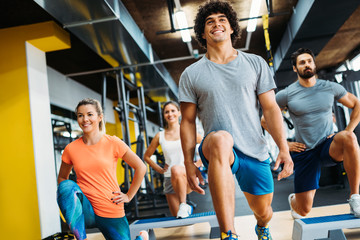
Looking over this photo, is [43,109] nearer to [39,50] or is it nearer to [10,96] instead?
[10,96]

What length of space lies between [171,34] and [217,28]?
4391 mm

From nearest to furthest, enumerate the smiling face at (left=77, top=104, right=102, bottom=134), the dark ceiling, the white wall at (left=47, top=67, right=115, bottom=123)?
the smiling face at (left=77, top=104, right=102, bottom=134) < the dark ceiling < the white wall at (left=47, top=67, right=115, bottom=123)

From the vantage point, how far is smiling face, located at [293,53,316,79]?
3.01 m

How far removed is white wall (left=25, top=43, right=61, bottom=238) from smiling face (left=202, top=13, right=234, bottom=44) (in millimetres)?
3042

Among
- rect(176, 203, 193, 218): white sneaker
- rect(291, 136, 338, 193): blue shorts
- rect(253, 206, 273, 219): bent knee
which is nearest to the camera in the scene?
rect(253, 206, 273, 219): bent knee

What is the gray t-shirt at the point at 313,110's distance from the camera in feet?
9.55

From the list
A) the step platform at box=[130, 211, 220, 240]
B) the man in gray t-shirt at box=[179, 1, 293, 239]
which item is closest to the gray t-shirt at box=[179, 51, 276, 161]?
the man in gray t-shirt at box=[179, 1, 293, 239]

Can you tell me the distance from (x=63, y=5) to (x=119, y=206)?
2.13 metres

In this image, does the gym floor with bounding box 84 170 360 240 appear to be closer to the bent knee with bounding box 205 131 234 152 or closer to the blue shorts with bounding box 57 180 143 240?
the blue shorts with bounding box 57 180 143 240

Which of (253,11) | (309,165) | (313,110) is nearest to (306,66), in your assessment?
(313,110)

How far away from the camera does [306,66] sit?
301 cm

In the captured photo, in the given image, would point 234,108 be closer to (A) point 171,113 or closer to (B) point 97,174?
(B) point 97,174

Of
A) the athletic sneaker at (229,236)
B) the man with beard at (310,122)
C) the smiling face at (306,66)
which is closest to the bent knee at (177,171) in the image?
the man with beard at (310,122)

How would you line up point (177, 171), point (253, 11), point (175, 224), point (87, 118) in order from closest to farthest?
point (87, 118) < point (175, 224) < point (177, 171) < point (253, 11)
